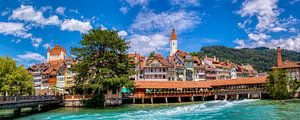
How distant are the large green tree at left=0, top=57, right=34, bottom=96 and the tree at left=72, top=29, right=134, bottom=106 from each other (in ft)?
29.8

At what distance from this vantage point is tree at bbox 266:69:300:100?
63000 mm

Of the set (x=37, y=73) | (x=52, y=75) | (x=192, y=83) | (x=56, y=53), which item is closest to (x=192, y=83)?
(x=192, y=83)

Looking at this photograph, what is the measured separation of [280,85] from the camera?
6334 cm

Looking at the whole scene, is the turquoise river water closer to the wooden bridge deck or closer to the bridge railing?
the wooden bridge deck

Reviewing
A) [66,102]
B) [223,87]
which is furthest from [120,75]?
[223,87]

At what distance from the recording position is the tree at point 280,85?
6300 centimetres

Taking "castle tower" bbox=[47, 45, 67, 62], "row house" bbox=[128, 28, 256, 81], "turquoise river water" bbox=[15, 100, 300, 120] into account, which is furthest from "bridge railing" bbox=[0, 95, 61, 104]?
"castle tower" bbox=[47, 45, 67, 62]

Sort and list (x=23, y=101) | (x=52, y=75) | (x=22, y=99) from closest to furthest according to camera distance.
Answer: (x=22, y=99), (x=23, y=101), (x=52, y=75)

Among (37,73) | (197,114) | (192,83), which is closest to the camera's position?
(197,114)

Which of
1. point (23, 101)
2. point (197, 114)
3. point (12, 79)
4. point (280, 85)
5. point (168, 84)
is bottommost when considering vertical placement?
point (197, 114)

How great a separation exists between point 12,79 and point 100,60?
14641 mm

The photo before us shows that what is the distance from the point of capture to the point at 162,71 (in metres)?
88.1

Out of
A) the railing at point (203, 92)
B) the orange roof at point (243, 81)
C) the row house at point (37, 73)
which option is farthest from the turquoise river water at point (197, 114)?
the row house at point (37, 73)

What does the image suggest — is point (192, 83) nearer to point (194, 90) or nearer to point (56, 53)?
point (194, 90)
